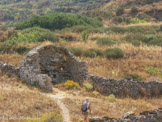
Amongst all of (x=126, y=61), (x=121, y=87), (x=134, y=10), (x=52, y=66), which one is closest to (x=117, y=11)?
(x=134, y=10)

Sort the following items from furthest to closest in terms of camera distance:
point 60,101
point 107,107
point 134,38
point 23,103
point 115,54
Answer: point 134,38 → point 115,54 → point 107,107 → point 60,101 → point 23,103

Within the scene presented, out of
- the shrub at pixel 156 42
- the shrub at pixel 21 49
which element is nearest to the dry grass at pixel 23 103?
the shrub at pixel 21 49

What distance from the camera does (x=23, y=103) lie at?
9.87 m

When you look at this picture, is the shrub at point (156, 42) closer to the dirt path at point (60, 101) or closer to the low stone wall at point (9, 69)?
the dirt path at point (60, 101)

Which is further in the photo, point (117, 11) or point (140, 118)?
point (117, 11)

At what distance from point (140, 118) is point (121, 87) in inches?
188

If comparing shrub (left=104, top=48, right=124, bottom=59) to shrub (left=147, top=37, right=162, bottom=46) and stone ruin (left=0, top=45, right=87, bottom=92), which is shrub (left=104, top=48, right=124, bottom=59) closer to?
shrub (left=147, top=37, right=162, bottom=46)

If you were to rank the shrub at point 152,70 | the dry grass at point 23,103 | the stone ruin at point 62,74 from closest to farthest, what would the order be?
1. the dry grass at point 23,103
2. the stone ruin at point 62,74
3. the shrub at point 152,70

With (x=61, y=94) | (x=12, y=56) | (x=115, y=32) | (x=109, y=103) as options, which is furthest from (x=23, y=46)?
(x=115, y=32)

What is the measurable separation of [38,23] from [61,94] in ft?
91.7

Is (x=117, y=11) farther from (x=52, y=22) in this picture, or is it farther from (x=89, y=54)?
(x=89, y=54)

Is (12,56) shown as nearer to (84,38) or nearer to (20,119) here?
(84,38)

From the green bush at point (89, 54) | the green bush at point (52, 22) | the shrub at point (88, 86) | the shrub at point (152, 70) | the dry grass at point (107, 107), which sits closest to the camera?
the dry grass at point (107, 107)

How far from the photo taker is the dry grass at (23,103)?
902cm
